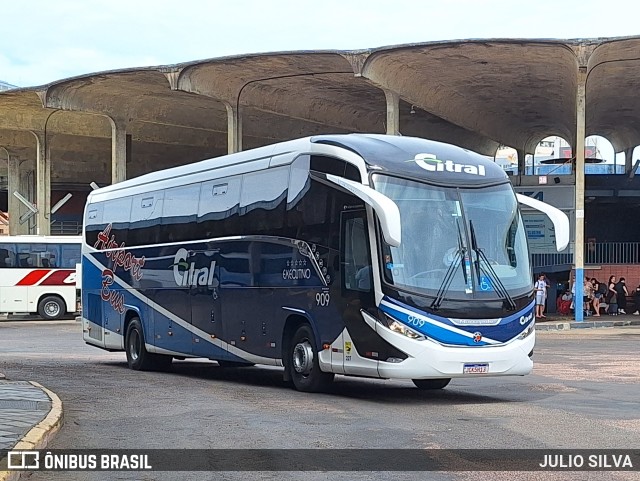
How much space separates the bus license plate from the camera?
499 inches

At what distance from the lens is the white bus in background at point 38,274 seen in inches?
1633

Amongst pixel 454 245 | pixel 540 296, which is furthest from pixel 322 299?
pixel 540 296

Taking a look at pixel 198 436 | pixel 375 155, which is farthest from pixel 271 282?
pixel 198 436

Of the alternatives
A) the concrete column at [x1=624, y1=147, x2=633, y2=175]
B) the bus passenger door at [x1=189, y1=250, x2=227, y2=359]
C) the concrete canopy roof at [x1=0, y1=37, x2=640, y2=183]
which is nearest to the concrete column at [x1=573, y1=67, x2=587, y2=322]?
the concrete canopy roof at [x1=0, y1=37, x2=640, y2=183]

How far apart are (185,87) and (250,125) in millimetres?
14700

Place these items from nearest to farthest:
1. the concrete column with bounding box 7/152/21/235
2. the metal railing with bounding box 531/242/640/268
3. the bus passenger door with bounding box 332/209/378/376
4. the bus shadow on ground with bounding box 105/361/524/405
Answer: the bus passenger door with bounding box 332/209/378/376 < the bus shadow on ground with bounding box 105/361/524/405 < the metal railing with bounding box 531/242/640/268 < the concrete column with bounding box 7/152/21/235

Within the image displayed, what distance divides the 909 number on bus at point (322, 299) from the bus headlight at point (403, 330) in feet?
4.10

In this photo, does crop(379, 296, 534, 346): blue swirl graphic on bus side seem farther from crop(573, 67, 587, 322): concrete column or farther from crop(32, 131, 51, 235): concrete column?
crop(32, 131, 51, 235): concrete column

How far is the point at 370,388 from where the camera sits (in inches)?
607

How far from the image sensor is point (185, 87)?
39344mm

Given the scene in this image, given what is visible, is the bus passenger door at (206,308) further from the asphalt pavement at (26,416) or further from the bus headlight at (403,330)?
the bus headlight at (403,330)

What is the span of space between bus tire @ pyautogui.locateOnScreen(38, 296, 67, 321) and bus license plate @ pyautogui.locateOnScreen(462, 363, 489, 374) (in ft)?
106

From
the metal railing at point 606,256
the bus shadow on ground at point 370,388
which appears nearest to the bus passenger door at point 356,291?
the bus shadow on ground at point 370,388

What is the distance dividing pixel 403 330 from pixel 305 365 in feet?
6.82
